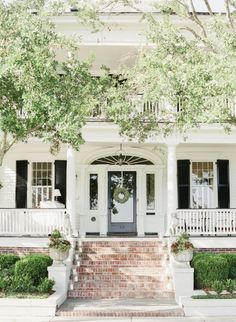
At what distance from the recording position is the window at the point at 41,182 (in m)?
20.6

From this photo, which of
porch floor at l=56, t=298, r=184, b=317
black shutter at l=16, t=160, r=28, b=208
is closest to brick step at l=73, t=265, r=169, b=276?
porch floor at l=56, t=298, r=184, b=317

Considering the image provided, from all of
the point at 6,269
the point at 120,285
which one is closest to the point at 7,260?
the point at 6,269

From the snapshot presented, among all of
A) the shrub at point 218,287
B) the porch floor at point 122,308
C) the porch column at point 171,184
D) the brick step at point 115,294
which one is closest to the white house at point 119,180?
the porch column at point 171,184

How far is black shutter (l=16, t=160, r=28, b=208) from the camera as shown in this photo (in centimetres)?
2022

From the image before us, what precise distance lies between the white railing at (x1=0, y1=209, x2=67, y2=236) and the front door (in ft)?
11.2

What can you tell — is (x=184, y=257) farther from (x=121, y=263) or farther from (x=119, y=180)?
(x=119, y=180)

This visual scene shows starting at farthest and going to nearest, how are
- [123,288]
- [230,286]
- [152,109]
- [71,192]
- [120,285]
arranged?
1. [152,109]
2. [71,192]
3. [120,285]
4. [123,288]
5. [230,286]

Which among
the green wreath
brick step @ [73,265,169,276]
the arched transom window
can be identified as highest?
the arched transom window

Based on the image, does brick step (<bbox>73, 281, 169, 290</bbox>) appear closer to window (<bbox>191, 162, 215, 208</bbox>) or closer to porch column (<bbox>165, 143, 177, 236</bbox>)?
porch column (<bbox>165, 143, 177, 236</bbox>)

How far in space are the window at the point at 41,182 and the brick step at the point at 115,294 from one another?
611 cm

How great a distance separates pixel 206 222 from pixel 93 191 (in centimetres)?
497

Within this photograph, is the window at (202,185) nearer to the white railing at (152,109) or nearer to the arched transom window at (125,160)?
the arched transom window at (125,160)

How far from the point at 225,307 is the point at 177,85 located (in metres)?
5.40

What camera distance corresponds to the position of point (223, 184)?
20312 mm
